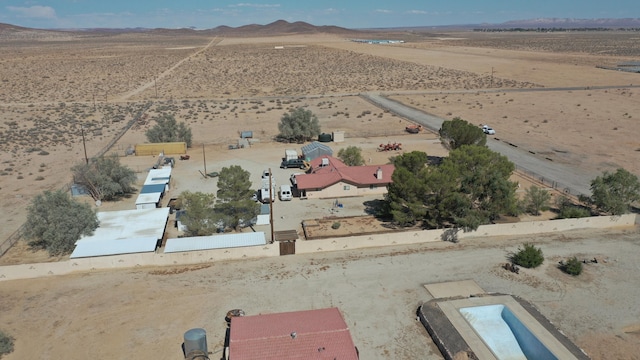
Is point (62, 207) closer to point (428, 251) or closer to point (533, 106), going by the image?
point (428, 251)

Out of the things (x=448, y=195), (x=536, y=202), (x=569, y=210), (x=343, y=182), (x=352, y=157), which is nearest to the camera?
(x=448, y=195)

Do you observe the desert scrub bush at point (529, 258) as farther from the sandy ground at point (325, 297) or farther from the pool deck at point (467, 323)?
the pool deck at point (467, 323)

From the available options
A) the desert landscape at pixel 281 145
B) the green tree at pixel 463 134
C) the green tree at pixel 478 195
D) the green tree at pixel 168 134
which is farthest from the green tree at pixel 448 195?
the green tree at pixel 168 134

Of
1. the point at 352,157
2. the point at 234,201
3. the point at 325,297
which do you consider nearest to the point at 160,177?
the point at 234,201

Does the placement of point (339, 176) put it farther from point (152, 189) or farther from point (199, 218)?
point (152, 189)

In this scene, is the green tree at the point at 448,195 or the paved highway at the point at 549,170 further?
the paved highway at the point at 549,170

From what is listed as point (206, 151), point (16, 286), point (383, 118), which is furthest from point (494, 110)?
point (16, 286)
